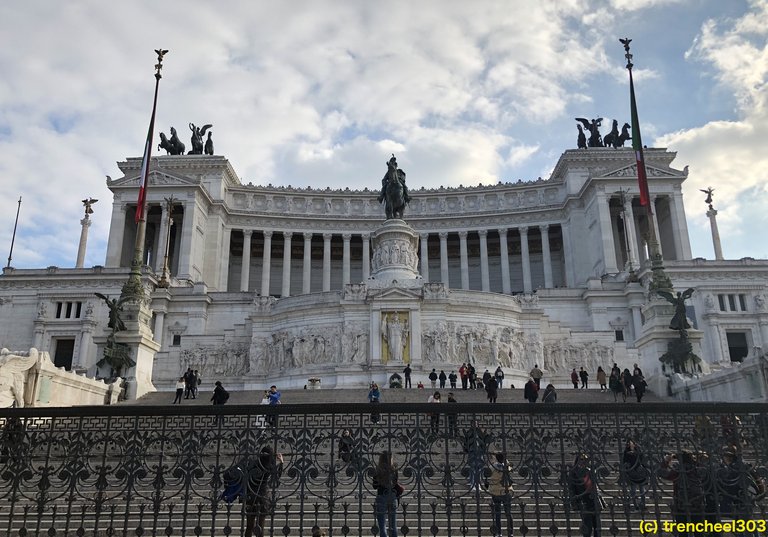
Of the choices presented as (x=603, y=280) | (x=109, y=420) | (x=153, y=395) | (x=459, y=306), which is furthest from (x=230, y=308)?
(x=109, y=420)

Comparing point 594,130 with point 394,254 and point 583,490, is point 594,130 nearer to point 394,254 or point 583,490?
point 394,254

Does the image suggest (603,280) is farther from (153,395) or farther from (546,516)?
(546,516)

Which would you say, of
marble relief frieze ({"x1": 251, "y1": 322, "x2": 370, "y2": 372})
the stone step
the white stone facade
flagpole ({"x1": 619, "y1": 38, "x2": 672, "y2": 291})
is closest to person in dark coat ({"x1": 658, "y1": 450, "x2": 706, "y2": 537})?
the white stone facade

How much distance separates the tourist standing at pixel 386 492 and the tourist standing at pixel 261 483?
4.54 feet

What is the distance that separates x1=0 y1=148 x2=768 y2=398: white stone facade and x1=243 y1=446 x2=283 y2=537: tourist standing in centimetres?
1622

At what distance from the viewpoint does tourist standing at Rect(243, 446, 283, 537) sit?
28.9 ft

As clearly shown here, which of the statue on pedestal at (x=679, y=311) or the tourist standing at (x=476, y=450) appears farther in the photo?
the statue on pedestal at (x=679, y=311)

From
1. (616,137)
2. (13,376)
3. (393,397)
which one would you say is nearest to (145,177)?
(13,376)

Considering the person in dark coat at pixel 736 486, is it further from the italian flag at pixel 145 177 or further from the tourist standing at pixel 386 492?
the italian flag at pixel 145 177

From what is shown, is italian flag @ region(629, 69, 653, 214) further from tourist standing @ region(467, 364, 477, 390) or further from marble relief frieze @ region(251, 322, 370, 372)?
marble relief frieze @ region(251, 322, 370, 372)

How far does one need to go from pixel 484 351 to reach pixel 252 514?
101 ft

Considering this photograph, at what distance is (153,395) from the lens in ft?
89.5

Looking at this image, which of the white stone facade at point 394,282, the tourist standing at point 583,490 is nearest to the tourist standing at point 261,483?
the tourist standing at point 583,490

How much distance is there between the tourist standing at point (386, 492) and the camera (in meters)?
8.73
